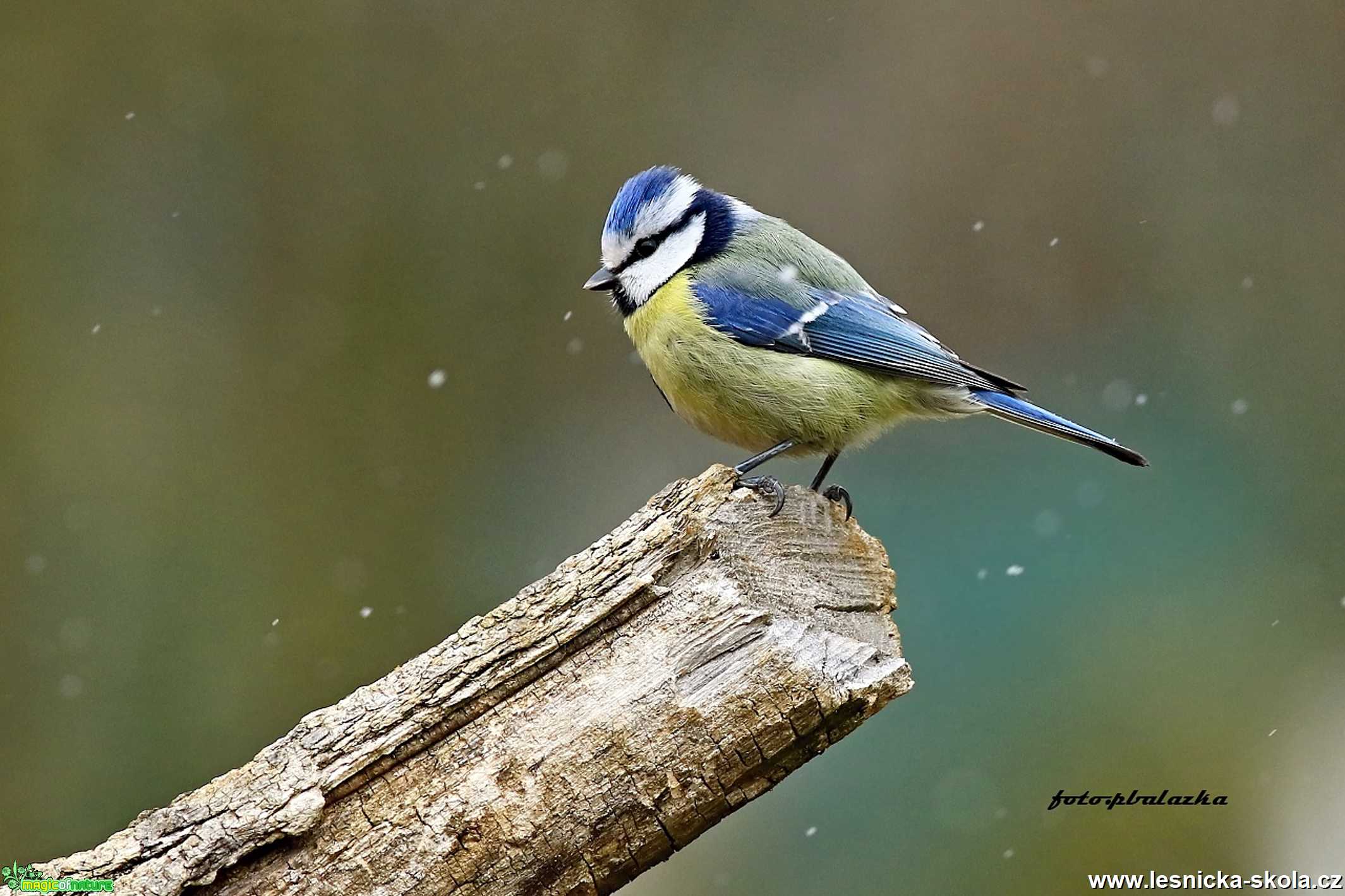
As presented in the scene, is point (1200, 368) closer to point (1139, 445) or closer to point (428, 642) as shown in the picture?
point (1139, 445)

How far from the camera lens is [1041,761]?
320cm

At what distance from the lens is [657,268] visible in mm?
2045

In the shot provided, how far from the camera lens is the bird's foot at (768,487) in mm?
1480

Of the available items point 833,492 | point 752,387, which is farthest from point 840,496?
point 752,387

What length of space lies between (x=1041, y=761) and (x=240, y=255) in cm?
285

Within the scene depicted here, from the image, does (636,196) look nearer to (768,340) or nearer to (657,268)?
(657,268)

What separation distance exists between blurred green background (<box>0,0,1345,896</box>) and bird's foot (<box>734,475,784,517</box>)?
6.25ft

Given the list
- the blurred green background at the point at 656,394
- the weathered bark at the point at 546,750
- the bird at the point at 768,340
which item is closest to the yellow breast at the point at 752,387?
the bird at the point at 768,340

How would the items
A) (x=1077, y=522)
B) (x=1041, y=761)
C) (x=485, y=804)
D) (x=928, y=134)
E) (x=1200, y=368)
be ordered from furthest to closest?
(x=928, y=134) < (x=1200, y=368) < (x=1077, y=522) < (x=1041, y=761) < (x=485, y=804)

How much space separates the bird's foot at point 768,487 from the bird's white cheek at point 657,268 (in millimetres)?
619

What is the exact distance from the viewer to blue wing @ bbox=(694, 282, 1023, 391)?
76.2 inches

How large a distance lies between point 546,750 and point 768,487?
428mm

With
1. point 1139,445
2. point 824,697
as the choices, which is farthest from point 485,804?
point 1139,445

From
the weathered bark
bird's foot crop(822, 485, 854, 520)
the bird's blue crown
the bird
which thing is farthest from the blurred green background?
the weathered bark
